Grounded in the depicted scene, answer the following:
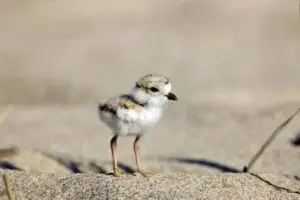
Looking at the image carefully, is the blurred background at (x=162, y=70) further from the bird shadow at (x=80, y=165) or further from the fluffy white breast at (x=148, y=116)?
the fluffy white breast at (x=148, y=116)

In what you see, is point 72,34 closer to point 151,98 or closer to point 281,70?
point 281,70

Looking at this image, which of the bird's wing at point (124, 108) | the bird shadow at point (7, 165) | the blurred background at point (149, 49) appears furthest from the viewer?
the blurred background at point (149, 49)

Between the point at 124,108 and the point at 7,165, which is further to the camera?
the point at 7,165

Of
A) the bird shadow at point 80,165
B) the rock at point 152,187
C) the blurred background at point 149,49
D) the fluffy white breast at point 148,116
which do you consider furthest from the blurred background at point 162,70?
the fluffy white breast at point 148,116

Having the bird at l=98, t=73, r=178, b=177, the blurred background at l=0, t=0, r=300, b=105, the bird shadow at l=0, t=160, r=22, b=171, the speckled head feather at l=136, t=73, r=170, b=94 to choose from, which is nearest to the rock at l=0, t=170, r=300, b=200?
the bird at l=98, t=73, r=178, b=177

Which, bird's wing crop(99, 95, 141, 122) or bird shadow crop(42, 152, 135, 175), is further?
bird shadow crop(42, 152, 135, 175)

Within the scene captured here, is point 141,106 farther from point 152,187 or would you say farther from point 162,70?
point 162,70

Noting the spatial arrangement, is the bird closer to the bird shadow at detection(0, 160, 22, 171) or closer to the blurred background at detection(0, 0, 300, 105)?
the bird shadow at detection(0, 160, 22, 171)

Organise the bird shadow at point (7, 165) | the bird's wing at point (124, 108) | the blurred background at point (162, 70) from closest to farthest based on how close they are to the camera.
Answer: the bird's wing at point (124, 108) → the bird shadow at point (7, 165) → the blurred background at point (162, 70)

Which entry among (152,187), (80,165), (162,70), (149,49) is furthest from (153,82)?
(149,49)
